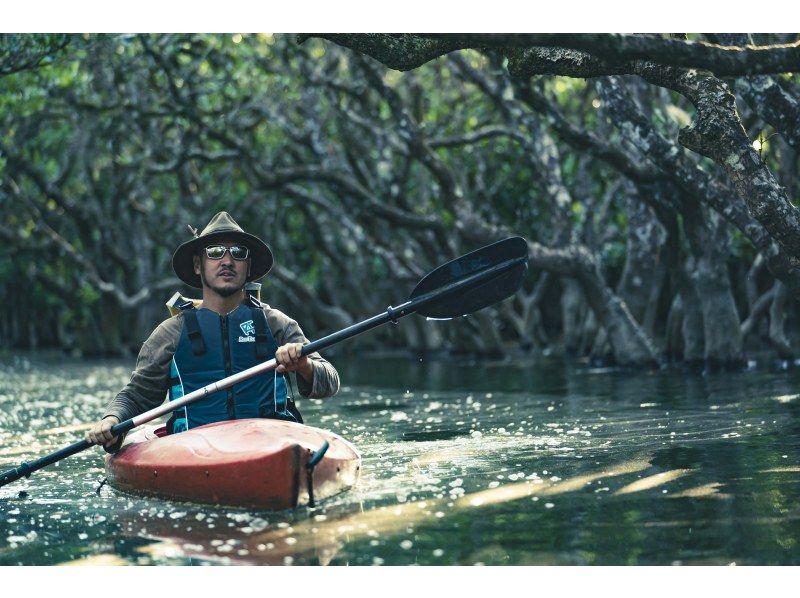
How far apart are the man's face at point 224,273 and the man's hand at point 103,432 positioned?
1.04m

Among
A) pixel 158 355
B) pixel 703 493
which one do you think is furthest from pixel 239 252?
pixel 703 493

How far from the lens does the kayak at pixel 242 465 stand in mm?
7258

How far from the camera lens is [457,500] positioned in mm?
7484

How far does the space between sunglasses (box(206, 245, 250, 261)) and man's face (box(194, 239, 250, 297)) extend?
2 centimetres

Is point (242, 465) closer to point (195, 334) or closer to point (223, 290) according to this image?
point (195, 334)

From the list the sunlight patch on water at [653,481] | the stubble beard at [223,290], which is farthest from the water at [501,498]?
the stubble beard at [223,290]

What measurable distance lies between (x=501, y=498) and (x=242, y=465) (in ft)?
5.02

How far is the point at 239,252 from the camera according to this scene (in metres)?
8.19

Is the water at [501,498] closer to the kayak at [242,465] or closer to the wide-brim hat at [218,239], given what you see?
the kayak at [242,465]

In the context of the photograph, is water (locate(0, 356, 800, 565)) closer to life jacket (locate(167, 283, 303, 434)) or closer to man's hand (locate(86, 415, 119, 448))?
man's hand (locate(86, 415, 119, 448))

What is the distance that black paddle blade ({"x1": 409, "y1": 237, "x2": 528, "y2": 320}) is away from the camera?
8508mm

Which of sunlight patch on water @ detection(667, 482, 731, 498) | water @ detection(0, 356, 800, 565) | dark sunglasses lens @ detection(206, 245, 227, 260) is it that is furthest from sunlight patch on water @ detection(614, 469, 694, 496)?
dark sunglasses lens @ detection(206, 245, 227, 260)
